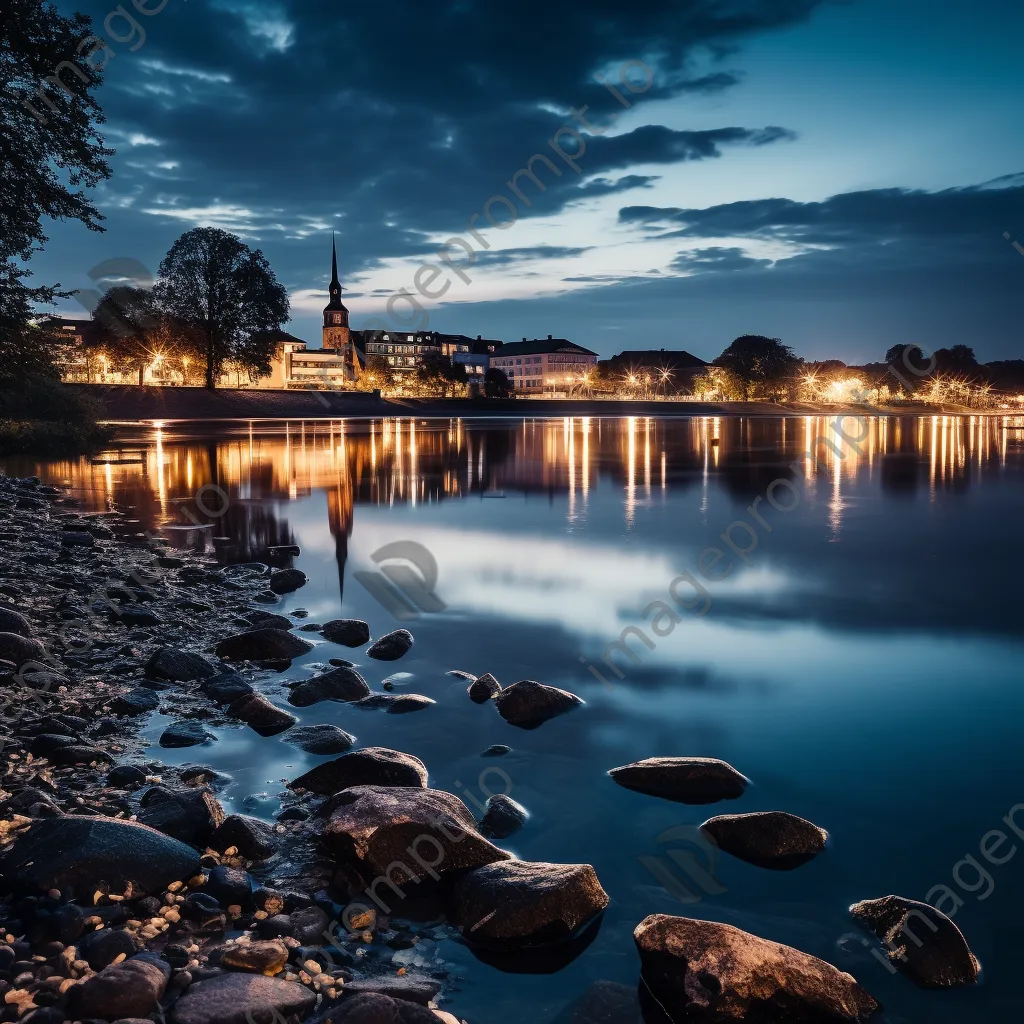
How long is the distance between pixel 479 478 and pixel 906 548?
1843 centimetres

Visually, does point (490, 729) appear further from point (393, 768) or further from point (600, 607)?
point (600, 607)

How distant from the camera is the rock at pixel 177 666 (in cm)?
905

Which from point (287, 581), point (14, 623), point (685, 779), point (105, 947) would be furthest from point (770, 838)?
point (287, 581)

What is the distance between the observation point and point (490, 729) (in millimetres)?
8008

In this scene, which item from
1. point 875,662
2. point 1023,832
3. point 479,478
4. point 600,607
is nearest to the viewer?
point 1023,832

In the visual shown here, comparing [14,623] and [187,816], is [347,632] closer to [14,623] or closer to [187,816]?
[14,623]

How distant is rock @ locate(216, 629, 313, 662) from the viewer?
32.8 ft

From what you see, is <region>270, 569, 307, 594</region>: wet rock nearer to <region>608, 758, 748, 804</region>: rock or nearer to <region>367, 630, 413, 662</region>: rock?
<region>367, 630, 413, 662</region>: rock

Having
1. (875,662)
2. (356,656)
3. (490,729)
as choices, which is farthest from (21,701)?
(875,662)

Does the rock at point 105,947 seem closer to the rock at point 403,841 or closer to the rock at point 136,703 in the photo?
the rock at point 403,841

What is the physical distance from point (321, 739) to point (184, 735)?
4.10 ft

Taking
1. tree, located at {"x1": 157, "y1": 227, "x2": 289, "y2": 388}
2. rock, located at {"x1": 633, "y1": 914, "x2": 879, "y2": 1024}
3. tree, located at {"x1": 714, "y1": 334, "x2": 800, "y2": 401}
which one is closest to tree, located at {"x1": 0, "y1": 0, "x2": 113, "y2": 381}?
rock, located at {"x1": 633, "y1": 914, "x2": 879, "y2": 1024}

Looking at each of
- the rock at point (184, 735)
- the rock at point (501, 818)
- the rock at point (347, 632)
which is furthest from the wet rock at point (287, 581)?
the rock at point (501, 818)

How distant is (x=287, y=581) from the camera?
1412 centimetres
